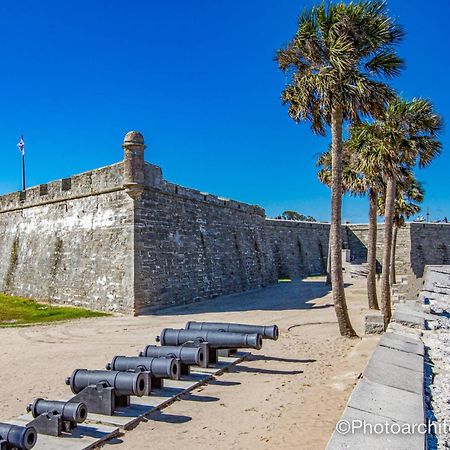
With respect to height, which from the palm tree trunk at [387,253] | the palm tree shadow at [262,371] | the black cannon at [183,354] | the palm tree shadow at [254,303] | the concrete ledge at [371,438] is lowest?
the palm tree shadow at [262,371]

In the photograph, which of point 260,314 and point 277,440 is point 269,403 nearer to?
point 277,440

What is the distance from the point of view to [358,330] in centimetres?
1191

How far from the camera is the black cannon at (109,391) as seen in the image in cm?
550

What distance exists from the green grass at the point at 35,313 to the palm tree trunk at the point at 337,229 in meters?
8.05

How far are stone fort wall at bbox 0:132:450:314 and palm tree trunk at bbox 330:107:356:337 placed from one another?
691 centimetres

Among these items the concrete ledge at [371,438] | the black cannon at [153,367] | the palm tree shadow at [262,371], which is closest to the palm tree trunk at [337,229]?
the palm tree shadow at [262,371]

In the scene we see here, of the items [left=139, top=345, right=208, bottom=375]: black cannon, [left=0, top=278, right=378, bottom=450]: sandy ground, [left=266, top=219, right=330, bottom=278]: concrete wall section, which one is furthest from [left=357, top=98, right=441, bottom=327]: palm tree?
[left=266, top=219, right=330, bottom=278]: concrete wall section

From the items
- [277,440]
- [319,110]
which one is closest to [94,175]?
[319,110]

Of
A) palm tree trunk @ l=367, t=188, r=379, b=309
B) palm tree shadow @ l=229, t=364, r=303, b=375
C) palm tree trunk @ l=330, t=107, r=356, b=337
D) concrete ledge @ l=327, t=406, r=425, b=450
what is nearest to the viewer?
concrete ledge @ l=327, t=406, r=425, b=450

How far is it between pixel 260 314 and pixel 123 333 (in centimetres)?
495

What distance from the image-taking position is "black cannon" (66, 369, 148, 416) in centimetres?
550

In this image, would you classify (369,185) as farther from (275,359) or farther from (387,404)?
(387,404)

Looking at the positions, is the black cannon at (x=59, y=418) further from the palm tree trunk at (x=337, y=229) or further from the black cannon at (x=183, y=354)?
the palm tree trunk at (x=337, y=229)

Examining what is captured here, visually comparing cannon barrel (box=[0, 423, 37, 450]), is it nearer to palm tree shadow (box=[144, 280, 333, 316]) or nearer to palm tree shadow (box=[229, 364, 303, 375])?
palm tree shadow (box=[229, 364, 303, 375])
